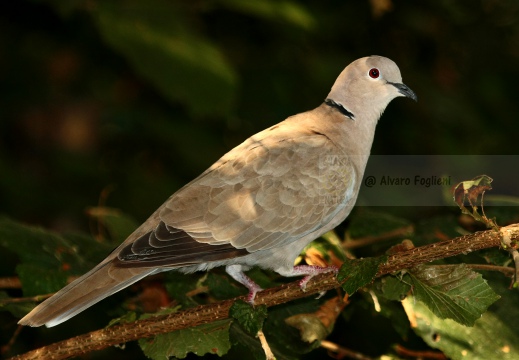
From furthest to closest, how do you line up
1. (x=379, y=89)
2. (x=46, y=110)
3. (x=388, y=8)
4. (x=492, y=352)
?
1. (x=46, y=110)
2. (x=388, y=8)
3. (x=379, y=89)
4. (x=492, y=352)

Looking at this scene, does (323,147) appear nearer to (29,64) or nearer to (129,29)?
(129,29)

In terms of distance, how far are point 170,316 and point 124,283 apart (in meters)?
0.29

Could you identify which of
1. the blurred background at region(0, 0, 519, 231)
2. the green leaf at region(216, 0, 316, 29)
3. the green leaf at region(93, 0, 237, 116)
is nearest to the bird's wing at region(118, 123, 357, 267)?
the green leaf at region(93, 0, 237, 116)

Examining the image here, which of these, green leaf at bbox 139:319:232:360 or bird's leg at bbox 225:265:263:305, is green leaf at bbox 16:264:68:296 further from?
bird's leg at bbox 225:265:263:305

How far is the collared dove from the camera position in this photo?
2.84 metres

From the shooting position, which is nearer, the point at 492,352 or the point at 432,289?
the point at 432,289

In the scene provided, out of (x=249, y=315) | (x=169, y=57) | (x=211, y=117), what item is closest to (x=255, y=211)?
(x=249, y=315)

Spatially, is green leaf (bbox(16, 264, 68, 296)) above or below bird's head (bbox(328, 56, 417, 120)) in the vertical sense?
below

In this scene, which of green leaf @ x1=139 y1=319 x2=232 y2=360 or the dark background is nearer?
green leaf @ x1=139 y1=319 x2=232 y2=360

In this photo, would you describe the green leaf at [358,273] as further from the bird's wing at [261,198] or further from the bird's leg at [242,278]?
the bird's wing at [261,198]

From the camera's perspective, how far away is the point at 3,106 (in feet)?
19.0

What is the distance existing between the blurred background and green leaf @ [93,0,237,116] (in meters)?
0.97

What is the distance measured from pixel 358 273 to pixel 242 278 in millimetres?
897

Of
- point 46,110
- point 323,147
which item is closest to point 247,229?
point 323,147
